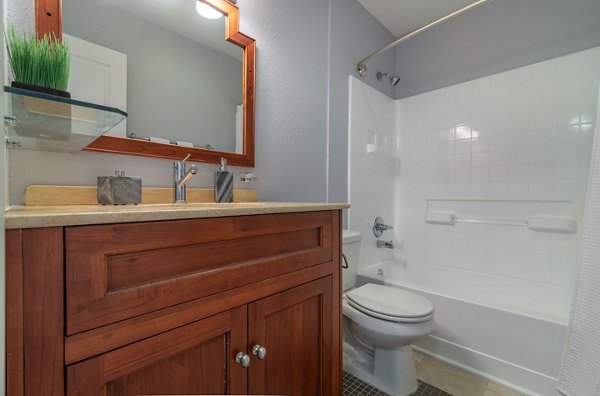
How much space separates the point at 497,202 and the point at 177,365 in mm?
2161

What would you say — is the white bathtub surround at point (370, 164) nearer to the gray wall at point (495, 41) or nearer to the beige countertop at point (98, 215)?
the gray wall at point (495, 41)

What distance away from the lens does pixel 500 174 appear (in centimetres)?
190

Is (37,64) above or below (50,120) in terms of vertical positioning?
above

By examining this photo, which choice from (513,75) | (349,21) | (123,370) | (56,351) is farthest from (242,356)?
(513,75)

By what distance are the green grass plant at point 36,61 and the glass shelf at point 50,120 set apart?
67 millimetres

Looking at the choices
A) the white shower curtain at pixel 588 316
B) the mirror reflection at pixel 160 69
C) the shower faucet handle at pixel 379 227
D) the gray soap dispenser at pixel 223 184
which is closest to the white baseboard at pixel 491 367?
the white shower curtain at pixel 588 316

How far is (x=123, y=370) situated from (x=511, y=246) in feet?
7.33

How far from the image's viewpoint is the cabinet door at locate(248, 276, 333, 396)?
2.35ft

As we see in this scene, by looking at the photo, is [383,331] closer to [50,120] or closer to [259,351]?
[259,351]

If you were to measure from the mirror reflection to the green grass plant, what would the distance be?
25 cm

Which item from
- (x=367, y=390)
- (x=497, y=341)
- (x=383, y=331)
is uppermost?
(x=383, y=331)

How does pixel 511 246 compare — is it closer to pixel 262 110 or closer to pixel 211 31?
pixel 262 110

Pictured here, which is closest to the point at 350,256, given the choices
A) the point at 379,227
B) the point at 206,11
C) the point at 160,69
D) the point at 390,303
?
the point at 390,303

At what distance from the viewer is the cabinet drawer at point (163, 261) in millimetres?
448
